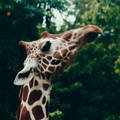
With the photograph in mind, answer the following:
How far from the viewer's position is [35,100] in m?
4.94

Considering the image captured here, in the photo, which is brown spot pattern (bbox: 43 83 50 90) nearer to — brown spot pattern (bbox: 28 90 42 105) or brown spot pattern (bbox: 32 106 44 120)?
brown spot pattern (bbox: 28 90 42 105)

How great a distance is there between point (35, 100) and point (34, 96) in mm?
43

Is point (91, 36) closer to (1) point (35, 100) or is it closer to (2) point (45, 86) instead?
(2) point (45, 86)

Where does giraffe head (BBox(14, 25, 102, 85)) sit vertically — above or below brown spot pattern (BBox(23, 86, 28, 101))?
above

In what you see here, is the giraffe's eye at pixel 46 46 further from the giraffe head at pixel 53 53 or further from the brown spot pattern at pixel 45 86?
the brown spot pattern at pixel 45 86

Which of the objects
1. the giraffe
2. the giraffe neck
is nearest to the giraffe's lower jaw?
the giraffe

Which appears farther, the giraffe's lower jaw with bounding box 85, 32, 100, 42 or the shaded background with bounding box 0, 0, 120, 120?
the shaded background with bounding box 0, 0, 120, 120

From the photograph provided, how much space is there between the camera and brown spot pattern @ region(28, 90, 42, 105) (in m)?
4.91

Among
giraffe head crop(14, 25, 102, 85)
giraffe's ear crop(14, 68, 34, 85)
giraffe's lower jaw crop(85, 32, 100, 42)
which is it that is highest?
giraffe's lower jaw crop(85, 32, 100, 42)

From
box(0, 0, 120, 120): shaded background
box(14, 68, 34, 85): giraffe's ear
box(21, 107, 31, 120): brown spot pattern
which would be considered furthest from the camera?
box(0, 0, 120, 120): shaded background

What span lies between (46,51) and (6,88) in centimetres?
832

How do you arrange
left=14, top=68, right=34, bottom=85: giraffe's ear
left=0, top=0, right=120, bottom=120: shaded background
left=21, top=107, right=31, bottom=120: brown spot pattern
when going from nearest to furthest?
left=14, top=68, right=34, bottom=85: giraffe's ear
left=21, top=107, right=31, bottom=120: brown spot pattern
left=0, top=0, right=120, bottom=120: shaded background

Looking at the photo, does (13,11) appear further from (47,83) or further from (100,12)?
(47,83)

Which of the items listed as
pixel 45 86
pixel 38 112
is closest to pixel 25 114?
pixel 38 112
